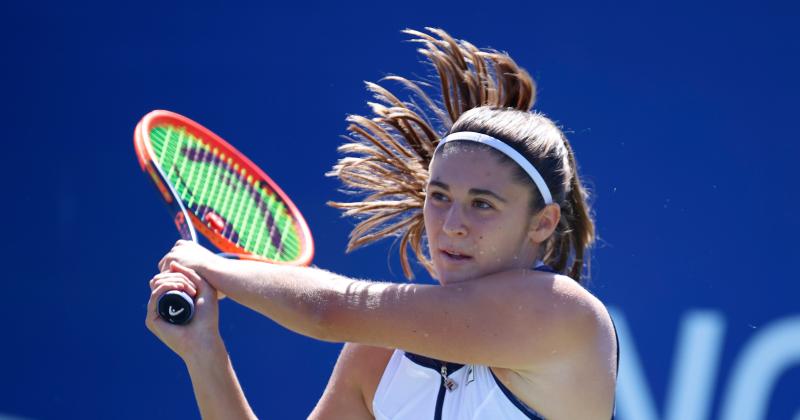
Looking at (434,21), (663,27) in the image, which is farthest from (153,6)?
(663,27)

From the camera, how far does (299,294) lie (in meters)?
2.33

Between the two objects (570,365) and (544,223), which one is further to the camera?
(544,223)

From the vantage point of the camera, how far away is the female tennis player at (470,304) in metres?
2.32

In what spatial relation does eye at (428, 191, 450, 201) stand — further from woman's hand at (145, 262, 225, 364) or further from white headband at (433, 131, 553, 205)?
woman's hand at (145, 262, 225, 364)

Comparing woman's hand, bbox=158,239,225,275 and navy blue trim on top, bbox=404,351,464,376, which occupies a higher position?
woman's hand, bbox=158,239,225,275

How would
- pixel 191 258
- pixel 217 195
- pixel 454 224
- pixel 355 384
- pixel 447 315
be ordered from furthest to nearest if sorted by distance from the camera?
1. pixel 217 195
2. pixel 355 384
3. pixel 191 258
4. pixel 454 224
5. pixel 447 315

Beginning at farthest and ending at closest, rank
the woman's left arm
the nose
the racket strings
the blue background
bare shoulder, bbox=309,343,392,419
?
the blue background → the racket strings → bare shoulder, bbox=309,343,392,419 → the nose → the woman's left arm

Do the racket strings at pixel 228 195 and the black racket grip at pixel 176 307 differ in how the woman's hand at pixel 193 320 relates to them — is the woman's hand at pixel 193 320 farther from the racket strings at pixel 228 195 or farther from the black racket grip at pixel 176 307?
the racket strings at pixel 228 195

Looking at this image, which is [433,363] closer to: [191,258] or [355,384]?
[355,384]

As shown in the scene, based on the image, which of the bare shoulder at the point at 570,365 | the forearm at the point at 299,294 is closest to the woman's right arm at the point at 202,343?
the forearm at the point at 299,294

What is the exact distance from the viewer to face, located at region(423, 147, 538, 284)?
244 centimetres

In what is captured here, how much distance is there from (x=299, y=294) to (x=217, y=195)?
0.87 metres

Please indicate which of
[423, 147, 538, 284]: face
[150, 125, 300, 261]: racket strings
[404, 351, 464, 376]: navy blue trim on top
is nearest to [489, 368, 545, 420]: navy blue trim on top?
[404, 351, 464, 376]: navy blue trim on top

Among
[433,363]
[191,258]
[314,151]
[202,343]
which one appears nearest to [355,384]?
[433,363]
